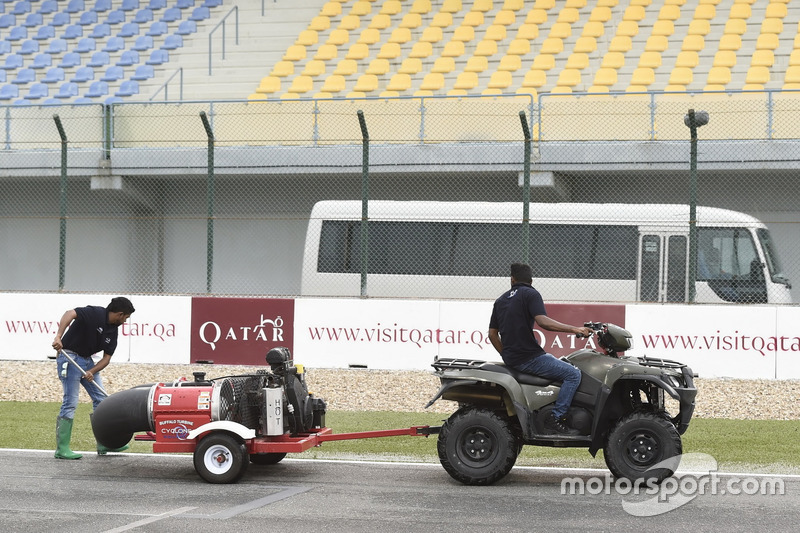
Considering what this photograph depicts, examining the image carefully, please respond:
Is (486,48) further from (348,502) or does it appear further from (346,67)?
(348,502)

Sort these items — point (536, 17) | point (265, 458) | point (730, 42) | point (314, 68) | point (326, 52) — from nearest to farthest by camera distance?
point (265, 458) < point (730, 42) < point (314, 68) < point (536, 17) < point (326, 52)

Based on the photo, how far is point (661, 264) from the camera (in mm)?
18141

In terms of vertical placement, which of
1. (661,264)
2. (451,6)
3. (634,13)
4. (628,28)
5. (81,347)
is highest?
(451,6)

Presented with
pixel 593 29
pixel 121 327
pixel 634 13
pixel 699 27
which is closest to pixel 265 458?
pixel 121 327

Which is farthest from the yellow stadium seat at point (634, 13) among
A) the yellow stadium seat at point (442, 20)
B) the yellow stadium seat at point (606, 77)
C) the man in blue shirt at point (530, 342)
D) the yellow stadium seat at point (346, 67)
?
the man in blue shirt at point (530, 342)

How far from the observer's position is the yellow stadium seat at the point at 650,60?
2267 cm

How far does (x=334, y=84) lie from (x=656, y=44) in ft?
23.2

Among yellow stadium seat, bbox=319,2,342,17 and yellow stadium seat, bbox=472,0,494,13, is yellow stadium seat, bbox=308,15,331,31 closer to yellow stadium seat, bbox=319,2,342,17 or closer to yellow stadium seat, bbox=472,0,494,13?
yellow stadium seat, bbox=319,2,342,17

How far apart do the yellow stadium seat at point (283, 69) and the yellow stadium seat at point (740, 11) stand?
32.4ft

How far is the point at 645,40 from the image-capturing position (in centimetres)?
2361

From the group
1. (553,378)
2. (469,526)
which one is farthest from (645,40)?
(469,526)

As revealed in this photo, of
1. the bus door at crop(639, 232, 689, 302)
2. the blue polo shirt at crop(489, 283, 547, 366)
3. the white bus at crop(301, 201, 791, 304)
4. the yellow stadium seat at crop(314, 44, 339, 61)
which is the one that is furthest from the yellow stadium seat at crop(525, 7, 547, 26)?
the blue polo shirt at crop(489, 283, 547, 366)

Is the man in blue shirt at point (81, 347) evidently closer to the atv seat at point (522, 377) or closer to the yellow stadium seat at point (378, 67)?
the atv seat at point (522, 377)

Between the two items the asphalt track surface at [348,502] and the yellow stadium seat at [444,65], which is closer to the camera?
the asphalt track surface at [348,502]
